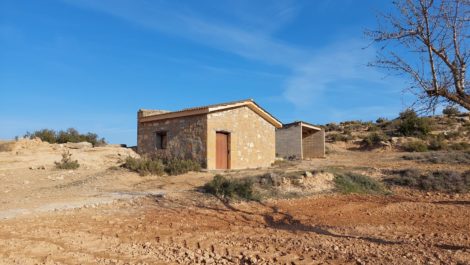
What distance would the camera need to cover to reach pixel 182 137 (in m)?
18.4

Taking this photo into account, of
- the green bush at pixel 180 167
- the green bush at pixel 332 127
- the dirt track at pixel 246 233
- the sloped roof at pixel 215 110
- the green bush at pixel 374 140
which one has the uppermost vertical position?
the green bush at pixel 332 127

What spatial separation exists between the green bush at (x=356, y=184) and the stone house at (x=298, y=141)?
11915mm

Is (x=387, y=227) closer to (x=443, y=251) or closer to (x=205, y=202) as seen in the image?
(x=443, y=251)

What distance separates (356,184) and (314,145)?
14997 mm

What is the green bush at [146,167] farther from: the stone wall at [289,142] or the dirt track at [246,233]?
the stone wall at [289,142]

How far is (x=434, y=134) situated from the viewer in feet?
107

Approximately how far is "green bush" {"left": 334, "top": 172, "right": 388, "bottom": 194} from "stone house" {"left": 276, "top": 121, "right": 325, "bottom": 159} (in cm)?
1191

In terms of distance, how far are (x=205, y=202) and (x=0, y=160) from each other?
1213cm

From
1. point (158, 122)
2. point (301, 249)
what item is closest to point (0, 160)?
point (158, 122)

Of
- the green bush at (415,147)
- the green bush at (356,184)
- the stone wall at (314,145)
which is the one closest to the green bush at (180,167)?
the green bush at (356,184)

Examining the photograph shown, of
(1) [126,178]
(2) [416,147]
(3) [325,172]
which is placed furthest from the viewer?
(2) [416,147]

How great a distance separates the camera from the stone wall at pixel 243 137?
17797 mm

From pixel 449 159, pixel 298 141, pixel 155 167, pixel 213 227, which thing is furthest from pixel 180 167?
pixel 449 159

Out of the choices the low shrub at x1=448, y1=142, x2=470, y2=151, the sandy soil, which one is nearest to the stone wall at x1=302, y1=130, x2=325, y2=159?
the low shrub at x1=448, y1=142, x2=470, y2=151
